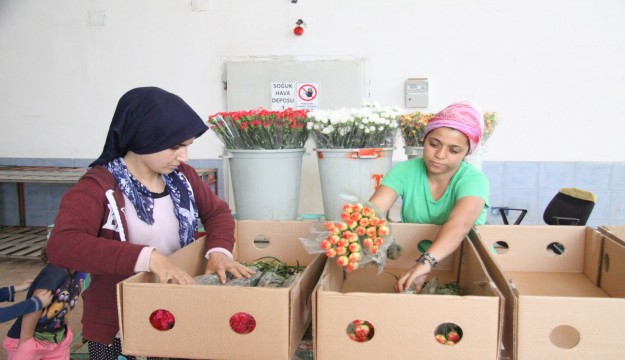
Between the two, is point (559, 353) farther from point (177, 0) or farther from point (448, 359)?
point (177, 0)

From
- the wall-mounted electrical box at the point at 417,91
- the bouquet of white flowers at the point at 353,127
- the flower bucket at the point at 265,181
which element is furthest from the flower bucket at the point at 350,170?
the wall-mounted electrical box at the point at 417,91

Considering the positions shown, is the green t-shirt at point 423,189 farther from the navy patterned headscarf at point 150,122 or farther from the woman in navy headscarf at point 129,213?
the navy patterned headscarf at point 150,122

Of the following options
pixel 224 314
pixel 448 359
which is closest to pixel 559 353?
pixel 448 359

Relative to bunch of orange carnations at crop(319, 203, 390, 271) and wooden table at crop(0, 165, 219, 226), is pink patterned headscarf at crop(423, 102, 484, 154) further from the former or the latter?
wooden table at crop(0, 165, 219, 226)

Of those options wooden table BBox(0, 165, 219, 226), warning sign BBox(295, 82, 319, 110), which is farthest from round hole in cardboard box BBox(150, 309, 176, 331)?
warning sign BBox(295, 82, 319, 110)

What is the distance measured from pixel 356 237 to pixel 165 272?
0.48 m

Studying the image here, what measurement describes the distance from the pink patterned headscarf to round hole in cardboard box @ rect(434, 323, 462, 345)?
0.69 metres

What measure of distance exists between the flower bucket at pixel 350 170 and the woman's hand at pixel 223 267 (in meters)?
0.88

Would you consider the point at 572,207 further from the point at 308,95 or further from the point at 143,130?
the point at 143,130

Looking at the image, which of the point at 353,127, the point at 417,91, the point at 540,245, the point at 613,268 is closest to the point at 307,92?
the point at 417,91

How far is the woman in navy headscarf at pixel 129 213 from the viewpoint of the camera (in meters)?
1.13

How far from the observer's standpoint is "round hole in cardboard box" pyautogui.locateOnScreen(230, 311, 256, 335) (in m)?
0.99

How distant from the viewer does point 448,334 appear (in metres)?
0.98

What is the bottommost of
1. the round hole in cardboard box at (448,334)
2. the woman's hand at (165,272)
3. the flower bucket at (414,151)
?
the round hole in cardboard box at (448,334)
